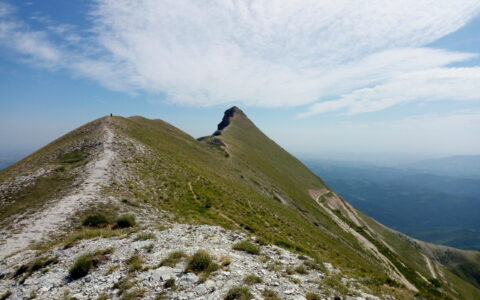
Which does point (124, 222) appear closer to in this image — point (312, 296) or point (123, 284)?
point (123, 284)

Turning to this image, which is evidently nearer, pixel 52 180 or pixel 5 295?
pixel 5 295

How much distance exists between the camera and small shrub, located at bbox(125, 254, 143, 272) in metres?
10.4

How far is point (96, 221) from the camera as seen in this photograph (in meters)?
17.1

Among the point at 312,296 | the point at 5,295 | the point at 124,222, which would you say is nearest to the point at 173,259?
the point at 312,296

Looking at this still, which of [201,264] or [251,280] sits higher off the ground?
[201,264]

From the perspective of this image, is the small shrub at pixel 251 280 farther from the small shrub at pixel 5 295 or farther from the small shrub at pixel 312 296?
the small shrub at pixel 5 295

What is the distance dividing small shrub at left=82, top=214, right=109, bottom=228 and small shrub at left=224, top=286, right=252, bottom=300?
1292 centimetres

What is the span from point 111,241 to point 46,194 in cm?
1319

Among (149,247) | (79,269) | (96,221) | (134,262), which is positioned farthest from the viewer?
(96,221)

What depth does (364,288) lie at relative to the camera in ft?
37.4

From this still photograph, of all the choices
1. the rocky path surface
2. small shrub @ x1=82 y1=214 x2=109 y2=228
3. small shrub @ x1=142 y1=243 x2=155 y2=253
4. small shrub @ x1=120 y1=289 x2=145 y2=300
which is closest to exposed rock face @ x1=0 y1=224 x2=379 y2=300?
small shrub @ x1=142 y1=243 x2=155 y2=253

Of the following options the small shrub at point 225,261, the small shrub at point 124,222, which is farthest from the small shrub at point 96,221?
the small shrub at point 225,261

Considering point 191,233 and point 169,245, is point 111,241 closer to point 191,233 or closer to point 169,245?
point 169,245

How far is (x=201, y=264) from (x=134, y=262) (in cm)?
327
